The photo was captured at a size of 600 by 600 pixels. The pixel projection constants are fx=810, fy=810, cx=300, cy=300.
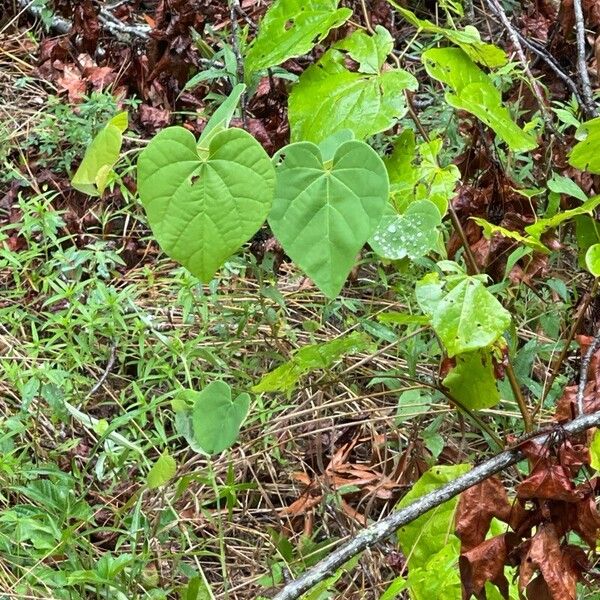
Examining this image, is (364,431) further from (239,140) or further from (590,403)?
(239,140)

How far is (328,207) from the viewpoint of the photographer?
835mm

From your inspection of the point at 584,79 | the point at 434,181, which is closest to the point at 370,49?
the point at 434,181

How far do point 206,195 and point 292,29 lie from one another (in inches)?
16.5

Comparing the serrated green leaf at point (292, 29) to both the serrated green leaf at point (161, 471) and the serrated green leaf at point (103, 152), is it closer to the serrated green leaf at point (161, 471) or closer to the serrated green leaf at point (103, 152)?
the serrated green leaf at point (103, 152)

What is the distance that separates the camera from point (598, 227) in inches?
51.9

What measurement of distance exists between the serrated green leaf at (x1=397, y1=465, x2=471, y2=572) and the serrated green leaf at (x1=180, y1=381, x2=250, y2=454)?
30cm

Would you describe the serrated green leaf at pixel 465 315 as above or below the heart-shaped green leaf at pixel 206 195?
below

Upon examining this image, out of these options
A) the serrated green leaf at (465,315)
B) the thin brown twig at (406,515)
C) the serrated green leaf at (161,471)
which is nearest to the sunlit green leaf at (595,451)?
the thin brown twig at (406,515)

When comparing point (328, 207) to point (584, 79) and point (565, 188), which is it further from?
point (584, 79)

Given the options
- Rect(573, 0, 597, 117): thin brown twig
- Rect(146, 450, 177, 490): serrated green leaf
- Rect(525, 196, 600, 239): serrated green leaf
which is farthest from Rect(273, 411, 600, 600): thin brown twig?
Rect(573, 0, 597, 117): thin brown twig

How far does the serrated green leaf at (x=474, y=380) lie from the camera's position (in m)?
1.18

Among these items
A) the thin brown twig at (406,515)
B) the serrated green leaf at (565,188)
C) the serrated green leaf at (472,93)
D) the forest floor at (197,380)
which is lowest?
the forest floor at (197,380)

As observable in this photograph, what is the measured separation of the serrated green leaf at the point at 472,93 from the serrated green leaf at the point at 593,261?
175 mm

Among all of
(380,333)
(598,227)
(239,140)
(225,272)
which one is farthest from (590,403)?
(225,272)
